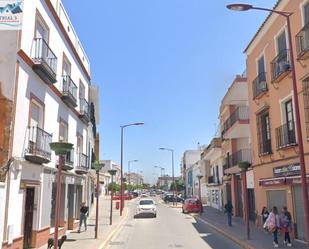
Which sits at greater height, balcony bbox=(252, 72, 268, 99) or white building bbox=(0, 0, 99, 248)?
balcony bbox=(252, 72, 268, 99)

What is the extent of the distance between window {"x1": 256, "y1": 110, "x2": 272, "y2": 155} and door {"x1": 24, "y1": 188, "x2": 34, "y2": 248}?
12.5 m

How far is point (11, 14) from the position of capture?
1332 cm

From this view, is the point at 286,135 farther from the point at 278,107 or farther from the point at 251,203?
the point at 251,203

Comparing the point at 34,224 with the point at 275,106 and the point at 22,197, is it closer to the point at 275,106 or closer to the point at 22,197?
the point at 22,197

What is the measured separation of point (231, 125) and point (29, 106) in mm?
19719

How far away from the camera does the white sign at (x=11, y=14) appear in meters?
13.1

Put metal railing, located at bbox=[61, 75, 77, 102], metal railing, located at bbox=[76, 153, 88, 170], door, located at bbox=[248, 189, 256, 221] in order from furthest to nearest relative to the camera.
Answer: door, located at bbox=[248, 189, 256, 221]
metal railing, located at bbox=[76, 153, 88, 170]
metal railing, located at bbox=[61, 75, 77, 102]

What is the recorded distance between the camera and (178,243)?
59.9 ft

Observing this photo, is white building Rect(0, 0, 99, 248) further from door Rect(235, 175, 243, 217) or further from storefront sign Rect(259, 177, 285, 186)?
door Rect(235, 175, 243, 217)

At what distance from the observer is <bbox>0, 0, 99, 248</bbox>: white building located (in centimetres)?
1283

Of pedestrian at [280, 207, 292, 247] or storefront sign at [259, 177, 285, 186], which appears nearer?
pedestrian at [280, 207, 292, 247]

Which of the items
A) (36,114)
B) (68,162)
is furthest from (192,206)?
(36,114)

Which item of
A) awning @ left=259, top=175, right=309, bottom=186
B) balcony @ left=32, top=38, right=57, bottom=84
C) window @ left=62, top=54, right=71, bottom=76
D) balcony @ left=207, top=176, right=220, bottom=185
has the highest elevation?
window @ left=62, top=54, right=71, bottom=76

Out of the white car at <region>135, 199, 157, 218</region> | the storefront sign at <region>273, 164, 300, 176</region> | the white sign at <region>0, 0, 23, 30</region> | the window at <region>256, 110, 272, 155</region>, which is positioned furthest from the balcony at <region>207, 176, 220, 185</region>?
the white sign at <region>0, 0, 23, 30</region>
